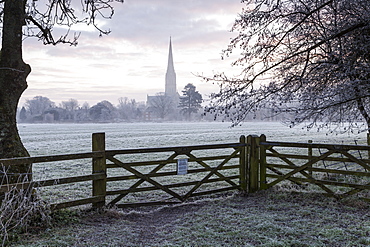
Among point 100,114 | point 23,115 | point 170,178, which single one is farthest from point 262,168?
point 23,115

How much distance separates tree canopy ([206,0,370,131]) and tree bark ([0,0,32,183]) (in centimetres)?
420

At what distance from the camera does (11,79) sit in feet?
18.9

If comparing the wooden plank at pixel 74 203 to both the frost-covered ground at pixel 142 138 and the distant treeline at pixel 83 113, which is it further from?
the distant treeline at pixel 83 113

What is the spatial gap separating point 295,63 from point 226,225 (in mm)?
4719

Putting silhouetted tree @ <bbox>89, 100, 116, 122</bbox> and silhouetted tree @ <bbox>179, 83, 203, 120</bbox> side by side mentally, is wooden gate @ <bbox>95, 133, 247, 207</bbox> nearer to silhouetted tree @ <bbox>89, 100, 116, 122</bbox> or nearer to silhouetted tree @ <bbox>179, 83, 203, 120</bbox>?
silhouetted tree @ <bbox>179, 83, 203, 120</bbox>

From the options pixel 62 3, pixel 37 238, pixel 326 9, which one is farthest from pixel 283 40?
pixel 37 238

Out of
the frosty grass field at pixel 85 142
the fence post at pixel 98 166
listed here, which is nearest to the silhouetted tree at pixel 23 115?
the frosty grass field at pixel 85 142

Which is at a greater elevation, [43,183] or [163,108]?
[163,108]

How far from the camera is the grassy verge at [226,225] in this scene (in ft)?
15.4

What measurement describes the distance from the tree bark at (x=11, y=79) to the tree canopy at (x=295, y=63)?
4202mm

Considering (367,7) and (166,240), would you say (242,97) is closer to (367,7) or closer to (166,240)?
(367,7)

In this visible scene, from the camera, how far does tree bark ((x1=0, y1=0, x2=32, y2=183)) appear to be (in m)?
5.64

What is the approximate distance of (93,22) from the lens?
7645 millimetres

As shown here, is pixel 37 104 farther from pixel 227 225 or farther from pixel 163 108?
pixel 227 225
